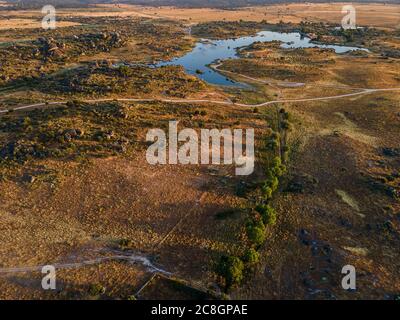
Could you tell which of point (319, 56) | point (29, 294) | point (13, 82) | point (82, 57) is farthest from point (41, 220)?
point (319, 56)

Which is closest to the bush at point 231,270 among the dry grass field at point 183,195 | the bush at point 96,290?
the dry grass field at point 183,195

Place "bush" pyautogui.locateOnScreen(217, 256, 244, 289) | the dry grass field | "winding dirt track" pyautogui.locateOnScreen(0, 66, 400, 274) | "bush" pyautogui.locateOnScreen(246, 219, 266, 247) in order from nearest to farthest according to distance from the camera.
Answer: "bush" pyautogui.locateOnScreen(217, 256, 244, 289)
the dry grass field
"winding dirt track" pyautogui.locateOnScreen(0, 66, 400, 274)
"bush" pyautogui.locateOnScreen(246, 219, 266, 247)

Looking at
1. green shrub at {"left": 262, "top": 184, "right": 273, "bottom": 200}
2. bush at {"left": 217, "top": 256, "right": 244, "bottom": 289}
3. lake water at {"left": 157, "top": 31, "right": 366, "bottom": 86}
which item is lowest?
bush at {"left": 217, "top": 256, "right": 244, "bottom": 289}

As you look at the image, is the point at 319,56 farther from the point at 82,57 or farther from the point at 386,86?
the point at 82,57

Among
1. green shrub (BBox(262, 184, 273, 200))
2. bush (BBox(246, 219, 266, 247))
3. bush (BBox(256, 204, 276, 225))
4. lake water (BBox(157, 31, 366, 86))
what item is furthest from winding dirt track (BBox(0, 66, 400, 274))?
green shrub (BBox(262, 184, 273, 200))

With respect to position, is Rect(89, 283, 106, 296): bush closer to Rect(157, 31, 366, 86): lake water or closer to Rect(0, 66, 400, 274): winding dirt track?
Rect(0, 66, 400, 274): winding dirt track

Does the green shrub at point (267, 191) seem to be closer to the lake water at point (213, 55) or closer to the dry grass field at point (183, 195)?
the dry grass field at point (183, 195)

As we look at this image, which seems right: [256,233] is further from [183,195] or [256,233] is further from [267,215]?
[183,195]
